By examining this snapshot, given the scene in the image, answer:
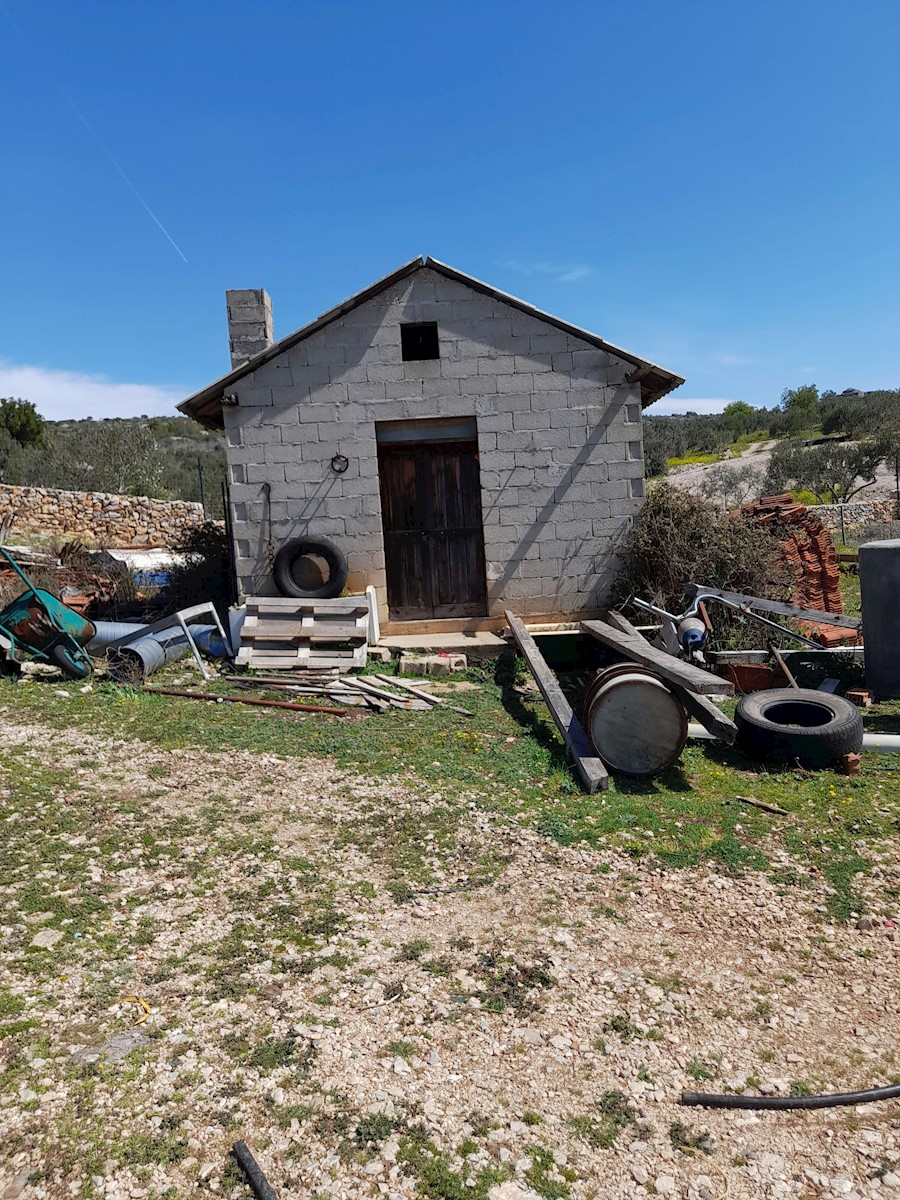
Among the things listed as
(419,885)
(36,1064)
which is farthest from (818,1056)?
(36,1064)

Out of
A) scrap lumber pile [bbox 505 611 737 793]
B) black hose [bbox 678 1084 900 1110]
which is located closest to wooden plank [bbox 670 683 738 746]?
scrap lumber pile [bbox 505 611 737 793]

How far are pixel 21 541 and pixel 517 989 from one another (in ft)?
63.8

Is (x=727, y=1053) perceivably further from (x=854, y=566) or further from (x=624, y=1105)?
(x=854, y=566)

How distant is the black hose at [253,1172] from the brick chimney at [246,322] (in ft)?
36.0

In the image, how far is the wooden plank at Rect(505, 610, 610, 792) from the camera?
6265 millimetres

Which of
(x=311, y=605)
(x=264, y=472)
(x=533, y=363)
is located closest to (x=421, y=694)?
(x=311, y=605)

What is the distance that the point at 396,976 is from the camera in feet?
12.7

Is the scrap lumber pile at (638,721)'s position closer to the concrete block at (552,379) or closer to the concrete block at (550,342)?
the concrete block at (552,379)

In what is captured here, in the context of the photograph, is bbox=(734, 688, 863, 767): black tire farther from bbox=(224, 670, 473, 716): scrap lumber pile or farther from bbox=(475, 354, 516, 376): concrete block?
bbox=(475, 354, 516, 376): concrete block

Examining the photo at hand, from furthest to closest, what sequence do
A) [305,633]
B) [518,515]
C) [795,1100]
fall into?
[518,515], [305,633], [795,1100]

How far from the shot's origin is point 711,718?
21.6 feet

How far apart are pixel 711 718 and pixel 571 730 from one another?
121 cm

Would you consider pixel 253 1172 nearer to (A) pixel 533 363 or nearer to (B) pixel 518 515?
(B) pixel 518 515

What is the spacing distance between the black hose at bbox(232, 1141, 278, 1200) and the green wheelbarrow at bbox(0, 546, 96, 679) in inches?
303
